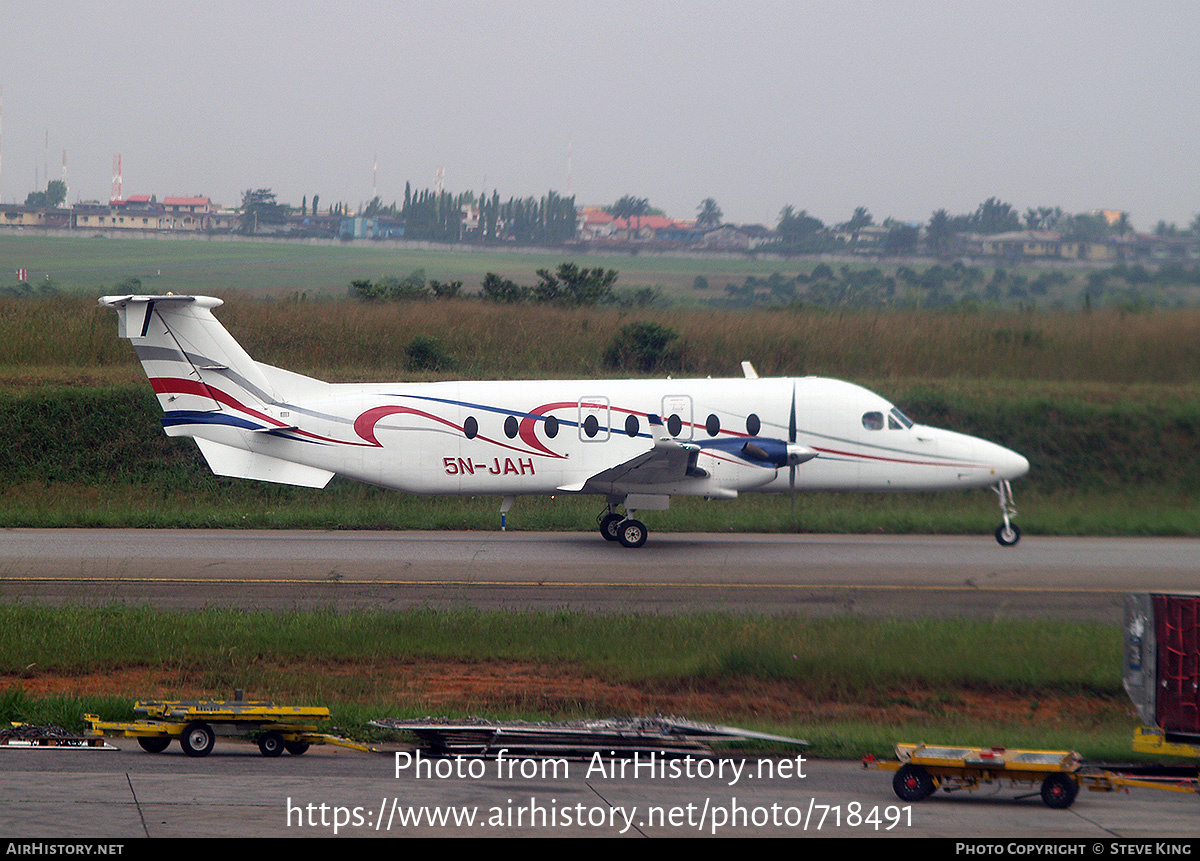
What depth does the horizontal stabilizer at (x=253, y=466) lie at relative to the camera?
19.9 m

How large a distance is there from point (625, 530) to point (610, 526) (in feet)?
2.63

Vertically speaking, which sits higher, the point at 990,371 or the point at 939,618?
the point at 990,371

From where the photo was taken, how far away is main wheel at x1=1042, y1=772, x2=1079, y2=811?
24.8 feet

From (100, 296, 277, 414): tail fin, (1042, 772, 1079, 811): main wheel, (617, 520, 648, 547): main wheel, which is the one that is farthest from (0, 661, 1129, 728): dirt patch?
(100, 296, 277, 414): tail fin

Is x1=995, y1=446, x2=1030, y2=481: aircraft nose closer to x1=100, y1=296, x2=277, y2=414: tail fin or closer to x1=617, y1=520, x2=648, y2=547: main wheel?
x1=617, y1=520, x2=648, y2=547: main wheel

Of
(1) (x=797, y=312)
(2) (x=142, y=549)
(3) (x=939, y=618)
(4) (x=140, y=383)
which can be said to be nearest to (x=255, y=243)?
(4) (x=140, y=383)

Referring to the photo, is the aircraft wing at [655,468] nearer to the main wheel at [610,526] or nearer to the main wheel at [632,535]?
the main wheel at [632,535]

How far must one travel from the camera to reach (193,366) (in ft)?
65.3

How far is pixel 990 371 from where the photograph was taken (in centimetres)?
2822

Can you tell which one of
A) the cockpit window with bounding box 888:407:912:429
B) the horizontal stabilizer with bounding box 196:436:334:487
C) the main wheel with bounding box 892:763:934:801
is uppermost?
the cockpit window with bounding box 888:407:912:429

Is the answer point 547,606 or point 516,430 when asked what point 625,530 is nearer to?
point 516,430

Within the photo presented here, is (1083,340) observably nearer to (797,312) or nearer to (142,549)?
(797,312)

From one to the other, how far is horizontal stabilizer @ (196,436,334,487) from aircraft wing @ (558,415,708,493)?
199 inches
